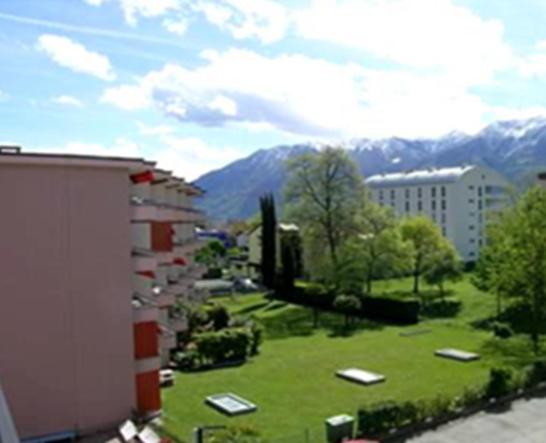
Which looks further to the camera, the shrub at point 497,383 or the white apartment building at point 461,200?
the white apartment building at point 461,200

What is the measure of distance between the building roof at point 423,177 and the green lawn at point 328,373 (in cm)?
5232

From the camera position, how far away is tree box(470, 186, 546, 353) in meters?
34.5

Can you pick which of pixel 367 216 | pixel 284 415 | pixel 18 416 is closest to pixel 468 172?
pixel 367 216

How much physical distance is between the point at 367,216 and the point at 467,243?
156ft

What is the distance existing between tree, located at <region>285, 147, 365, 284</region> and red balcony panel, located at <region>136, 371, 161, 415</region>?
31.7 meters

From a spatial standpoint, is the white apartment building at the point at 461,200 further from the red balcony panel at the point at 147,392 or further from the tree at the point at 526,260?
the red balcony panel at the point at 147,392

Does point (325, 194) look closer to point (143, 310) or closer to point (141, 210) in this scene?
point (141, 210)

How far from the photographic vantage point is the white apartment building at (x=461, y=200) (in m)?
95.2

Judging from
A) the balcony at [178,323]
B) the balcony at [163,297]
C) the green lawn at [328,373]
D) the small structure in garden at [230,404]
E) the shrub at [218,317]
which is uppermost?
the balcony at [163,297]

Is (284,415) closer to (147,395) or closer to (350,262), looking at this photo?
(147,395)

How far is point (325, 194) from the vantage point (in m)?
54.3

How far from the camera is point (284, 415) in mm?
23328

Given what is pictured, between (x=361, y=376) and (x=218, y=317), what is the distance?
1191 cm

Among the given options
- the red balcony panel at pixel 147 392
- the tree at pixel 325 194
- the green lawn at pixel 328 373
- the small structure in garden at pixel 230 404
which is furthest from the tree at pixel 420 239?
the red balcony panel at pixel 147 392
